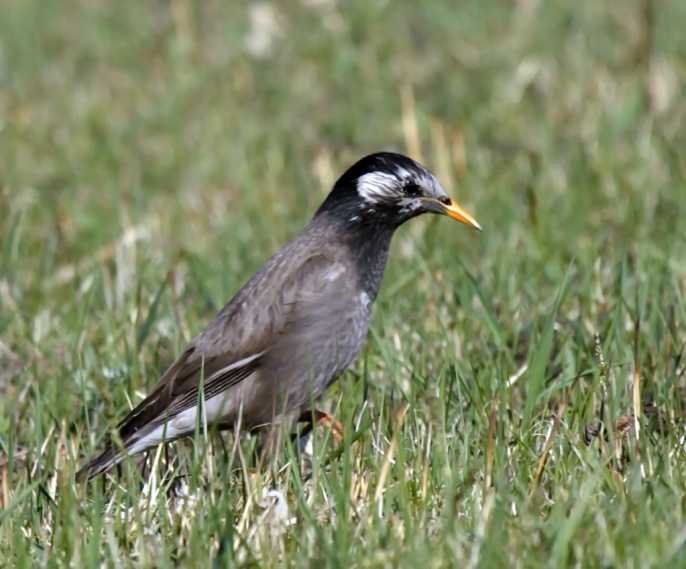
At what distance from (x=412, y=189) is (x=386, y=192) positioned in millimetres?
112

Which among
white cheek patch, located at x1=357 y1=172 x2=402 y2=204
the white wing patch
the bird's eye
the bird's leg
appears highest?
white cheek patch, located at x1=357 y1=172 x2=402 y2=204

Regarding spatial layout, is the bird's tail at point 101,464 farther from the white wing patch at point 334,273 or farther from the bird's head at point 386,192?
the bird's head at point 386,192

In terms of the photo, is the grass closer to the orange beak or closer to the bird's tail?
the bird's tail

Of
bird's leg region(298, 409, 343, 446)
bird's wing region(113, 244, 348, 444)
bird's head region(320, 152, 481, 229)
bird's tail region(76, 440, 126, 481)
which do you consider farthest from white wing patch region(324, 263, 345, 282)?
bird's tail region(76, 440, 126, 481)

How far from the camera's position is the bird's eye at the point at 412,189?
5.48 m

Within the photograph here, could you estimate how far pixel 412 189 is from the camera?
5.50 meters

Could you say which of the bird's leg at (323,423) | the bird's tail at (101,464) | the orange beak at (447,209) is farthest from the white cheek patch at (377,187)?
the bird's tail at (101,464)

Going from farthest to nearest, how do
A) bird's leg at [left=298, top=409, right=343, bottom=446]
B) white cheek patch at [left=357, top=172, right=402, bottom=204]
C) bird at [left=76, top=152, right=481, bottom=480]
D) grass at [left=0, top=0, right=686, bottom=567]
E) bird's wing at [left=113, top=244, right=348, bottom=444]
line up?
white cheek patch at [left=357, top=172, right=402, bottom=204] < bird's wing at [left=113, top=244, right=348, bottom=444] < bird at [left=76, top=152, right=481, bottom=480] < bird's leg at [left=298, top=409, right=343, bottom=446] < grass at [left=0, top=0, right=686, bottom=567]

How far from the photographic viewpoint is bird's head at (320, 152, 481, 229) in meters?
5.46

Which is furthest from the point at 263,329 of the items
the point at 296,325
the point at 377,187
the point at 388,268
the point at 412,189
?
the point at 388,268

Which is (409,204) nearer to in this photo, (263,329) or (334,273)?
(334,273)

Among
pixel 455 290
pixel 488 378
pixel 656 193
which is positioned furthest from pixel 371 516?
pixel 656 193

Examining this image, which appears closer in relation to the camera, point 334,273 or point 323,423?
point 323,423

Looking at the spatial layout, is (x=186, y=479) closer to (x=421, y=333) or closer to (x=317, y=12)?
(x=421, y=333)
